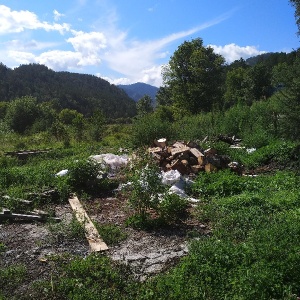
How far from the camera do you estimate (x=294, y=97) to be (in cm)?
1054

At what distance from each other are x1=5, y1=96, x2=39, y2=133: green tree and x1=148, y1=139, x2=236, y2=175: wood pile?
82.7 ft

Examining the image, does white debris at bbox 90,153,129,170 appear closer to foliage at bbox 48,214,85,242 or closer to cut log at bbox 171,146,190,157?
cut log at bbox 171,146,190,157

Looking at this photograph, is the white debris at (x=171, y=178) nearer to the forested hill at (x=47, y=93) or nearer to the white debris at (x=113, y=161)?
the white debris at (x=113, y=161)

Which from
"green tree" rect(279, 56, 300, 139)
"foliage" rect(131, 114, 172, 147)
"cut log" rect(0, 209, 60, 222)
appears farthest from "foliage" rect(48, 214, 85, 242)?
"foliage" rect(131, 114, 172, 147)

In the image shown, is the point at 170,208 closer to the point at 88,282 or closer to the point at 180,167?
the point at 88,282

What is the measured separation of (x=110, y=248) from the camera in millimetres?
5156

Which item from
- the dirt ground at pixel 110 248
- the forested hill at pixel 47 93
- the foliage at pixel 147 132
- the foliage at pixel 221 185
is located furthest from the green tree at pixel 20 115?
the forested hill at pixel 47 93

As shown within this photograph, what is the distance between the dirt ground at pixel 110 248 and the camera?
4555mm

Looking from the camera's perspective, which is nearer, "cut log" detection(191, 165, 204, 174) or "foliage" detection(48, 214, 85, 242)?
"foliage" detection(48, 214, 85, 242)

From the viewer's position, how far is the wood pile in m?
9.52

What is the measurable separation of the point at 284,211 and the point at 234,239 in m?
1.37

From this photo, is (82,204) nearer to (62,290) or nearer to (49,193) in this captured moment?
(49,193)

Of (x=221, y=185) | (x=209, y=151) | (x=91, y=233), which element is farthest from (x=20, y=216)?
(x=209, y=151)

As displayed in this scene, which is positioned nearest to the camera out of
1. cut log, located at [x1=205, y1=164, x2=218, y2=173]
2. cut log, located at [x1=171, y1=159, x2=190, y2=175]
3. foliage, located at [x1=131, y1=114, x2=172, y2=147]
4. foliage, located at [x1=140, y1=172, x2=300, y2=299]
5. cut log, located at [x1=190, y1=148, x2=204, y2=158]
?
foliage, located at [x1=140, y1=172, x2=300, y2=299]
